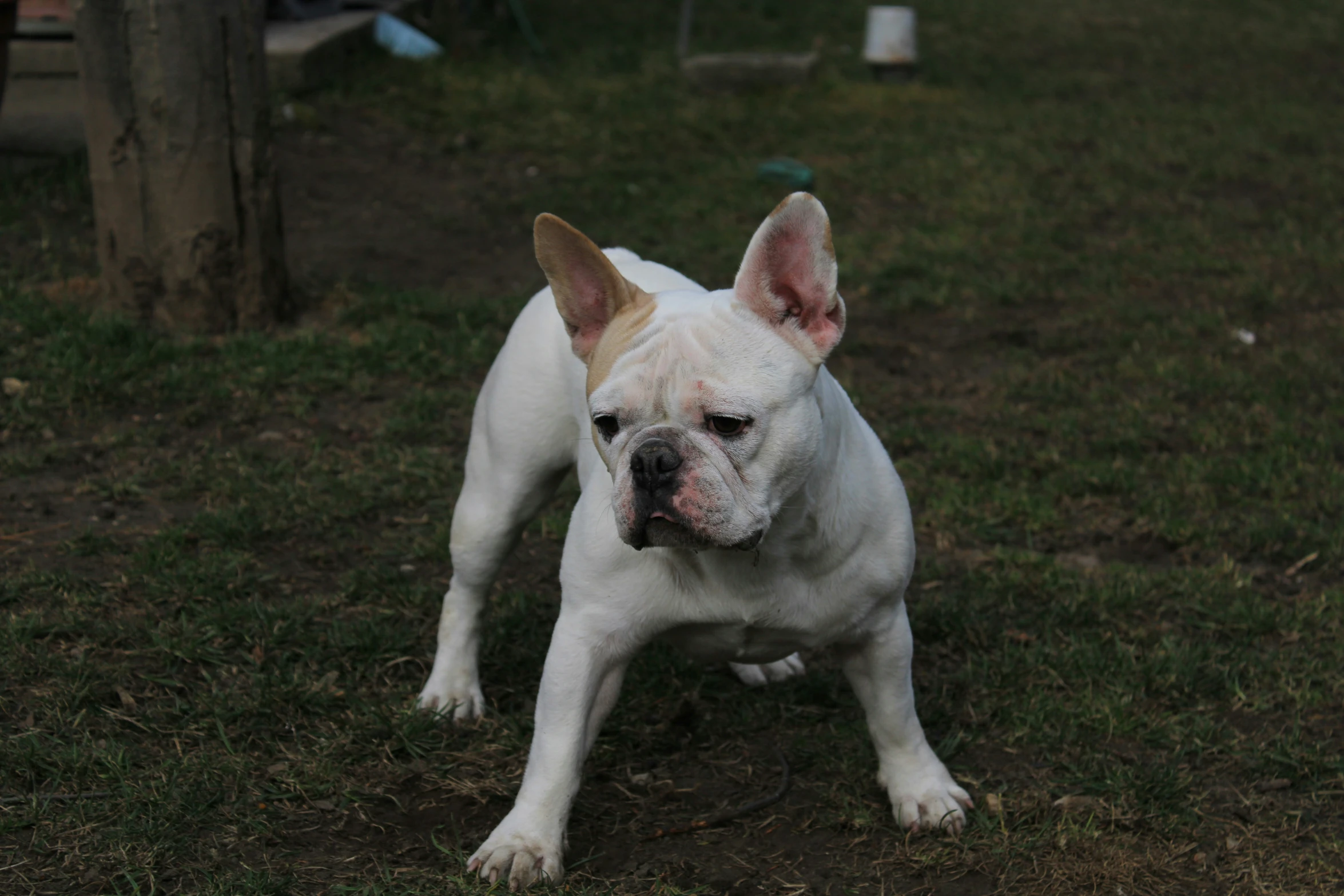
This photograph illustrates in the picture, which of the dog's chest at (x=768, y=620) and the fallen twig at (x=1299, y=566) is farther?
the fallen twig at (x=1299, y=566)

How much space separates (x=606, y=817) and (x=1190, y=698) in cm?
172

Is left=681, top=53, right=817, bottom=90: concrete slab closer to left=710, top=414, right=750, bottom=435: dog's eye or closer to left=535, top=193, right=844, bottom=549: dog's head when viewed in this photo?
left=535, top=193, right=844, bottom=549: dog's head

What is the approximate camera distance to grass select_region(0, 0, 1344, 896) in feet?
10.8

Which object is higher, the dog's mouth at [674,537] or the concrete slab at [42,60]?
the dog's mouth at [674,537]

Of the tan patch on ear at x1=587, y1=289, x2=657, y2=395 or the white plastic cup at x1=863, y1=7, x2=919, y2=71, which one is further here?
the white plastic cup at x1=863, y1=7, x2=919, y2=71

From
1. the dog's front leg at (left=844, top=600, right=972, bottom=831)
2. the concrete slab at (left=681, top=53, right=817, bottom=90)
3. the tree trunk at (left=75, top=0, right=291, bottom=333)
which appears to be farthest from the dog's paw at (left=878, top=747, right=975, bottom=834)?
the concrete slab at (left=681, top=53, right=817, bottom=90)

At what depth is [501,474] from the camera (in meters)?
3.72

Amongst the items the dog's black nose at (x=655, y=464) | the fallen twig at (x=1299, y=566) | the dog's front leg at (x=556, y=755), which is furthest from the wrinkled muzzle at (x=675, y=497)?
the fallen twig at (x=1299, y=566)

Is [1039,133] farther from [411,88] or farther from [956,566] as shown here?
[956,566]

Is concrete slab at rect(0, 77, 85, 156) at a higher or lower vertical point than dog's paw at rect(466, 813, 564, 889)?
higher

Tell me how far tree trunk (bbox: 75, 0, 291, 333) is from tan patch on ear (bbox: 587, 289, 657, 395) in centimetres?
362

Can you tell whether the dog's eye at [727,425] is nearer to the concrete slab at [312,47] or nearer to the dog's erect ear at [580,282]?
the dog's erect ear at [580,282]

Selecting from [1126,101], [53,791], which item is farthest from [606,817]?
[1126,101]

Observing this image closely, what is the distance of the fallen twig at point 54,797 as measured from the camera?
3195mm
